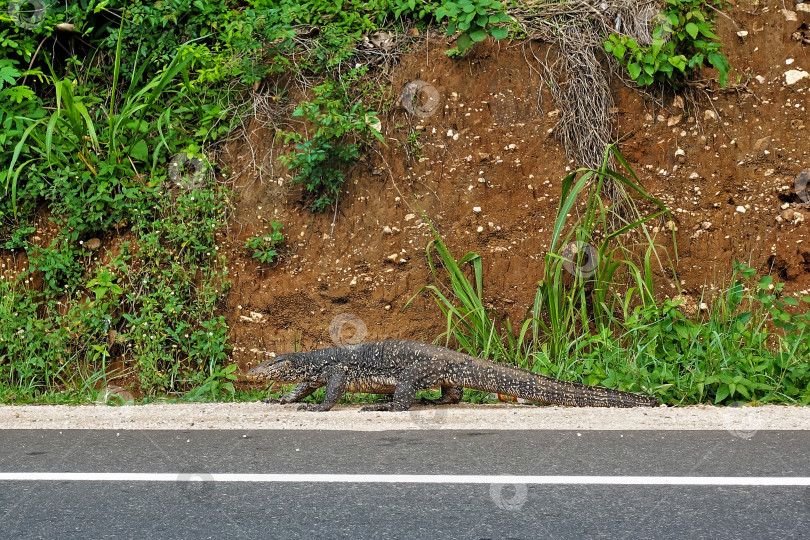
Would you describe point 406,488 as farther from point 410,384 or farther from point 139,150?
point 139,150

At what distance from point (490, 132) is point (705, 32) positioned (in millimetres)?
2449

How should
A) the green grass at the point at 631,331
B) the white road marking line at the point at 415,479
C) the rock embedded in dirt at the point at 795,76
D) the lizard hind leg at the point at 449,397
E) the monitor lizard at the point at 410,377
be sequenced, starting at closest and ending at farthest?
the white road marking line at the point at 415,479 < the monitor lizard at the point at 410,377 < the green grass at the point at 631,331 < the lizard hind leg at the point at 449,397 < the rock embedded in dirt at the point at 795,76

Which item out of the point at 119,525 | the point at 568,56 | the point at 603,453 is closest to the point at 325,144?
the point at 568,56

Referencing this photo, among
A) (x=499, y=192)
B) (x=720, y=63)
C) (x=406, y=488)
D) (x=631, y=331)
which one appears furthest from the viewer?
(x=499, y=192)

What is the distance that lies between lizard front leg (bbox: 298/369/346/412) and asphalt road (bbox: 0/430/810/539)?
47.6 inches

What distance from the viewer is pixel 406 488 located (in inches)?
145

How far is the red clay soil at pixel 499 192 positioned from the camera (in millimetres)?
8445

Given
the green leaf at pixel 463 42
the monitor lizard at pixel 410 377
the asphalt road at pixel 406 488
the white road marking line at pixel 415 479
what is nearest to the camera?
the asphalt road at pixel 406 488

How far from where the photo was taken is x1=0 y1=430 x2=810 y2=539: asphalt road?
314 cm

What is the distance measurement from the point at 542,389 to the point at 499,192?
330cm

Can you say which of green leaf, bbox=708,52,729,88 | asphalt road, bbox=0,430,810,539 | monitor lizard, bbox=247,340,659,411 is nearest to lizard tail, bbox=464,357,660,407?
monitor lizard, bbox=247,340,659,411

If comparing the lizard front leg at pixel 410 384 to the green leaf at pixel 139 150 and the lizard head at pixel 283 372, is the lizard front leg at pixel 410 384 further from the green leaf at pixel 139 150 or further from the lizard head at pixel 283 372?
the green leaf at pixel 139 150

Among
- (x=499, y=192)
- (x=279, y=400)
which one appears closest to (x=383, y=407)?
(x=279, y=400)

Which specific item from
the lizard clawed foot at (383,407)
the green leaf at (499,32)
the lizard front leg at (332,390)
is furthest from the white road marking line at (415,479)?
the green leaf at (499,32)
